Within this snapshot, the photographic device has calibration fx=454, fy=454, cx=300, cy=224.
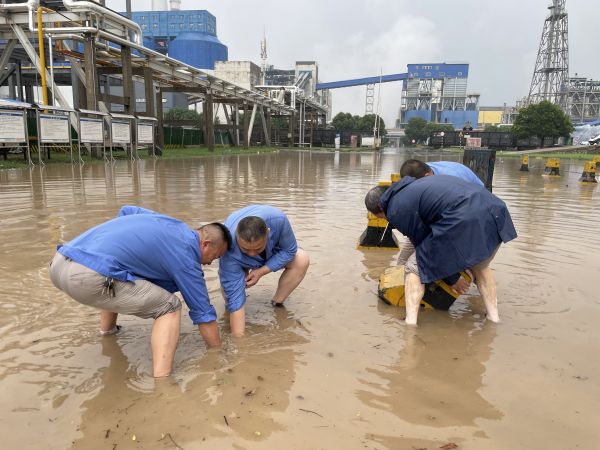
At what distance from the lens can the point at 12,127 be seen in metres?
14.5

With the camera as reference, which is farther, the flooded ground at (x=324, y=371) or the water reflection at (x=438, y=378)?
the water reflection at (x=438, y=378)

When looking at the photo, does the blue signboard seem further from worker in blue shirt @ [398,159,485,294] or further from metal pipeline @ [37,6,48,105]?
worker in blue shirt @ [398,159,485,294]

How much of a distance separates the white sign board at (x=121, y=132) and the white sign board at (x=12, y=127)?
462 cm

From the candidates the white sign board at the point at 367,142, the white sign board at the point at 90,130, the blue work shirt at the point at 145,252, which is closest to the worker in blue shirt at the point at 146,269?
the blue work shirt at the point at 145,252

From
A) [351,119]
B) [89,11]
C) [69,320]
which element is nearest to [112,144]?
[89,11]

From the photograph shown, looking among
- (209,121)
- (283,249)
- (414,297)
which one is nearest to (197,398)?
(283,249)

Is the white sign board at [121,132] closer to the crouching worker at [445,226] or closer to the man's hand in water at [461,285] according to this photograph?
the crouching worker at [445,226]

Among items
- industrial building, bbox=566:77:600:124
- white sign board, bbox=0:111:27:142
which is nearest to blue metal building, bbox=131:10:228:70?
Answer: industrial building, bbox=566:77:600:124

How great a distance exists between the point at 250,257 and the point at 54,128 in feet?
51.3

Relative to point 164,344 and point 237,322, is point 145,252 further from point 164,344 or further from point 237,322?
point 237,322

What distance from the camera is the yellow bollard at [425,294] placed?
3.94 metres

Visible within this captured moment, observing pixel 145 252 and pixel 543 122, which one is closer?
pixel 145 252

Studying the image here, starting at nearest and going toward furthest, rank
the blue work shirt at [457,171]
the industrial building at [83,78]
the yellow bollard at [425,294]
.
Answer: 1. the yellow bollard at [425,294]
2. the blue work shirt at [457,171]
3. the industrial building at [83,78]

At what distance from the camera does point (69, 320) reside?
360cm
